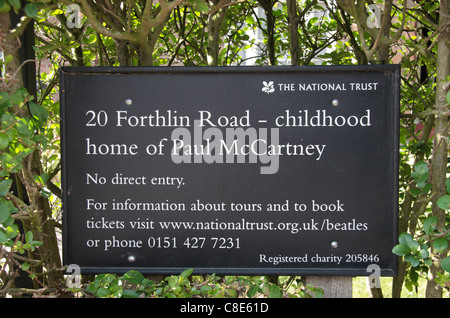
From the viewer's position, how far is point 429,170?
212 centimetres

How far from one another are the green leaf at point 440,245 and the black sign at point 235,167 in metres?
0.21

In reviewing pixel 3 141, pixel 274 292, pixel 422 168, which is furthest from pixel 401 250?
pixel 3 141

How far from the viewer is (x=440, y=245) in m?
1.80

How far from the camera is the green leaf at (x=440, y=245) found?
1792 mm

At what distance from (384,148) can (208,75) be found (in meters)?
0.75

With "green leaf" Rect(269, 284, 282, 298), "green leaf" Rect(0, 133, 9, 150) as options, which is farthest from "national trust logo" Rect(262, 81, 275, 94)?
"green leaf" Rect(0, 133, 9, 150)

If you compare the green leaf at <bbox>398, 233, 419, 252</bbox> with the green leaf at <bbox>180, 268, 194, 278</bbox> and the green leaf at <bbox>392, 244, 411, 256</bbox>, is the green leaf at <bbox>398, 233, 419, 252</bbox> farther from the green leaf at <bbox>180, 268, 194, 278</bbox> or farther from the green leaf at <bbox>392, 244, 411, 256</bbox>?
the green leaf at <bbox>180, 268, 194, 278</bbox>

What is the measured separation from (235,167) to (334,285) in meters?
0.64

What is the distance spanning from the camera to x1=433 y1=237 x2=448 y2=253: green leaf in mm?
1792

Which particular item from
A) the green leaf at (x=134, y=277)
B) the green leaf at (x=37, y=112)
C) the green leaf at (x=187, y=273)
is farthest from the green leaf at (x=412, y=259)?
the green leaf at (x=37, y=112)

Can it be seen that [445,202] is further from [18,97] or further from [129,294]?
[18,97]

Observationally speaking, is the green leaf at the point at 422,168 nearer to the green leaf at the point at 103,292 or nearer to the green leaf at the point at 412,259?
the green leaf at the point at 412,259
